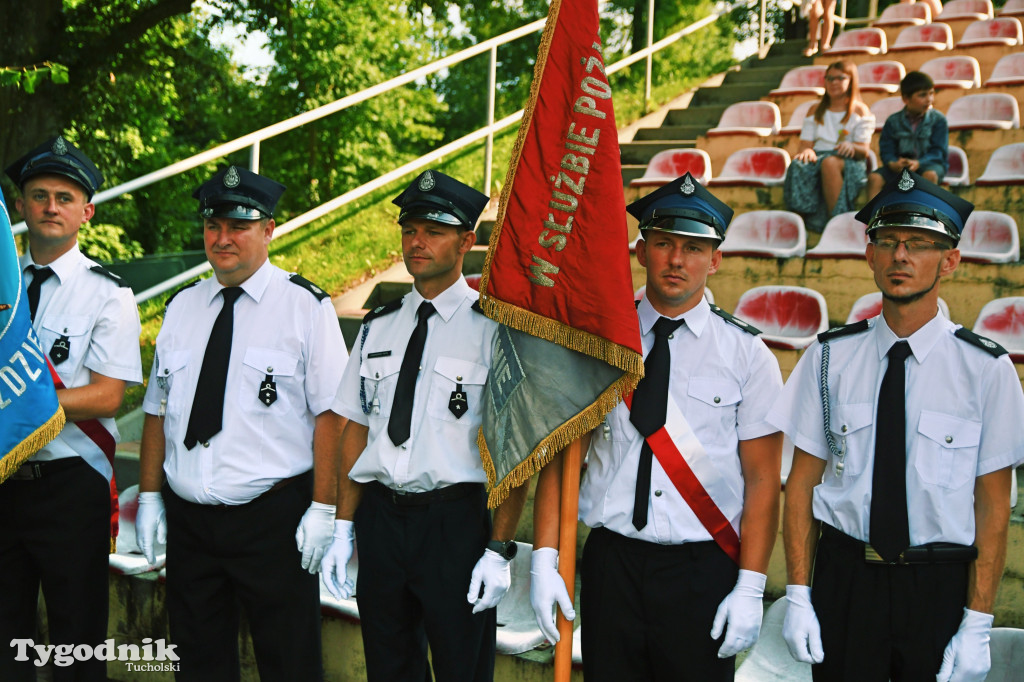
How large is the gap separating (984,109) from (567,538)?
6805 millimetres

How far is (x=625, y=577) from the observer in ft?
8.43

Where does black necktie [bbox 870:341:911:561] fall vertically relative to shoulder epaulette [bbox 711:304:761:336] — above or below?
below

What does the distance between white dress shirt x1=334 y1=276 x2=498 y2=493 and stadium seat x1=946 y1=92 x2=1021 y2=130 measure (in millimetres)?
5717

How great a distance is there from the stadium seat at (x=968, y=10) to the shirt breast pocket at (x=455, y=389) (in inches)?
417

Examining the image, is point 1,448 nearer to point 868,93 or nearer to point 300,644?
point 300,644

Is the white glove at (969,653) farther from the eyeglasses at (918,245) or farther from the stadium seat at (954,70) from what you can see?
the stadium seat at (954,70)

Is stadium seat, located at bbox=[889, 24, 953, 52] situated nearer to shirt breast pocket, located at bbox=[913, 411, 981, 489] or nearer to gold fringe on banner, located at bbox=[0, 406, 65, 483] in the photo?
shirt breast pocket, located at bbox=[913, 411, 981, 489]

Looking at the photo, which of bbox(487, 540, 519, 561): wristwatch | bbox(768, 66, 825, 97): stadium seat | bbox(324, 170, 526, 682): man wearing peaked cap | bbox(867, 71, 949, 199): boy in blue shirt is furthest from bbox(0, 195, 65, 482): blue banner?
bbox(768, 66, 825, 97): stadium seat

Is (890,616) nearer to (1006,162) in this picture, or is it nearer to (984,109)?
(1006,162)

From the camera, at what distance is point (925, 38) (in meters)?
10.3

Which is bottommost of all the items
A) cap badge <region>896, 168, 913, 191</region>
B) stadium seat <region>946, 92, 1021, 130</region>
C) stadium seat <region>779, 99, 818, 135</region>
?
cap badge <region>896, 168, 913, 191</region>

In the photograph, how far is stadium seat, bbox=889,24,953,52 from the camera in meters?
9.95

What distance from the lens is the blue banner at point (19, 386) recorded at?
3.04 metres

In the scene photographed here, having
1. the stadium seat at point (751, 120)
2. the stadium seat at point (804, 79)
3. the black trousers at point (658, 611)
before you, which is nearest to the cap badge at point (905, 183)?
the black trousers at point (658, 611)
